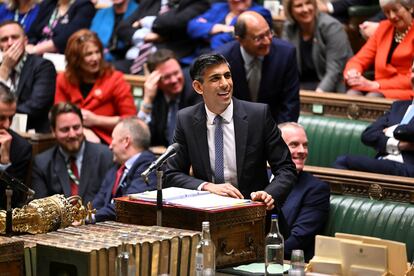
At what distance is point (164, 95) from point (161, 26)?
1.36 metres

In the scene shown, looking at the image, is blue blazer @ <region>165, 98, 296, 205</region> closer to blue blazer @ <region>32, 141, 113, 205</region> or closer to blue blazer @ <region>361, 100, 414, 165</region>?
blue blazer @ <region>361, 100, 414, 165</region>

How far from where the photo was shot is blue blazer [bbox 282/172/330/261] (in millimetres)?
6316

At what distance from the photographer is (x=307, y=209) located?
6352 millimetres

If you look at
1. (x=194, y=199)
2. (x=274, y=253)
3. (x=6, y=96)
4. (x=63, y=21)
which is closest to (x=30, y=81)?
(x=6, y=96)

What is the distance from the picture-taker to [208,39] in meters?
9.16

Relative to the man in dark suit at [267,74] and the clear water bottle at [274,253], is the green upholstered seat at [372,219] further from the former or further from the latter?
the clear water bottle at [274,253]

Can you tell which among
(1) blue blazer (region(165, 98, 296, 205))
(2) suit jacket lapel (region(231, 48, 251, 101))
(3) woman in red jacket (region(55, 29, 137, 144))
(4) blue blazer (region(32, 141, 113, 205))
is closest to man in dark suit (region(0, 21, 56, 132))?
(3) woman in red jacket (region(55, 29, 137, 144))

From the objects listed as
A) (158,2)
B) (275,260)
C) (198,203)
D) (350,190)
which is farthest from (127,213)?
(158,2)

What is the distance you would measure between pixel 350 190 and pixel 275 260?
1.80 m

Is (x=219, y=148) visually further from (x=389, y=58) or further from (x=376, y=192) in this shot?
(x=389, y=58)

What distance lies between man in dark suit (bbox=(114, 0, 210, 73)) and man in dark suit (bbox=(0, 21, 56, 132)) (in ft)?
4.22

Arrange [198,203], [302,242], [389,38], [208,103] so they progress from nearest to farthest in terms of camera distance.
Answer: [198,203] < [208,103] < [302,242] < [389,38]

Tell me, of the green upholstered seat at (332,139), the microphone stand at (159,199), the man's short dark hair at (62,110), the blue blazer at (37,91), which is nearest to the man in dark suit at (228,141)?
the microphone stand at (159,199)

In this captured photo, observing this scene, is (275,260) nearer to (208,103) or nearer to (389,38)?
(208,103)
